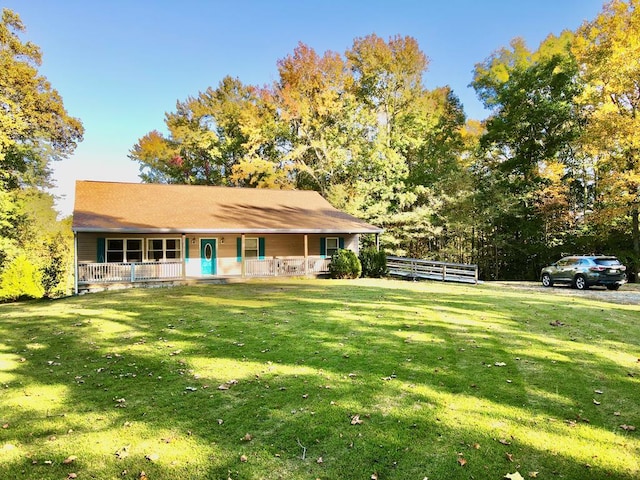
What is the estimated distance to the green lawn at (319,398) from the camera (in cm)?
360

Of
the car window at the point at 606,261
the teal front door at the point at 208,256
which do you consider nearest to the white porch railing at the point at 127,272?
the teal front door at the point at 208,256

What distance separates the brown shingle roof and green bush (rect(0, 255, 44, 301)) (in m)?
2.46

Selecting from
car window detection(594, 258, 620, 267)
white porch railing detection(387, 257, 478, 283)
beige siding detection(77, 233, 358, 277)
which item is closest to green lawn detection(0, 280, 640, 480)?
car window detection(594, 258, 620, 267)

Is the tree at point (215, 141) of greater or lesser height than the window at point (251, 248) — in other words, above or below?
above

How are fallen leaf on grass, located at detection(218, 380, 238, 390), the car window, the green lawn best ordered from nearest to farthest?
the green lawn
fallen leaf on grass, located at detection(218, 380, 238, 390)
the car window

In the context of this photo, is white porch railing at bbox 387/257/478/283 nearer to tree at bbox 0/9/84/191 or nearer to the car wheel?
the car wheel

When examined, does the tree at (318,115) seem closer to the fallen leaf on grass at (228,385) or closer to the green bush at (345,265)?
the green bush at (345,265)

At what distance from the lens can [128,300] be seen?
41.5 ft

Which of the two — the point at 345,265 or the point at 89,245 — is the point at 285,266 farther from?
the point at 89,245

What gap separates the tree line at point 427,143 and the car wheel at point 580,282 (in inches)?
282

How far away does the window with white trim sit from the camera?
23.3 meters

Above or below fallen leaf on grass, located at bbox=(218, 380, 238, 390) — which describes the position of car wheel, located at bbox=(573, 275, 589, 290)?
above

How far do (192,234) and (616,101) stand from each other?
79.7 ft

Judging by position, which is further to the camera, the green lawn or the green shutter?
the green shutter
